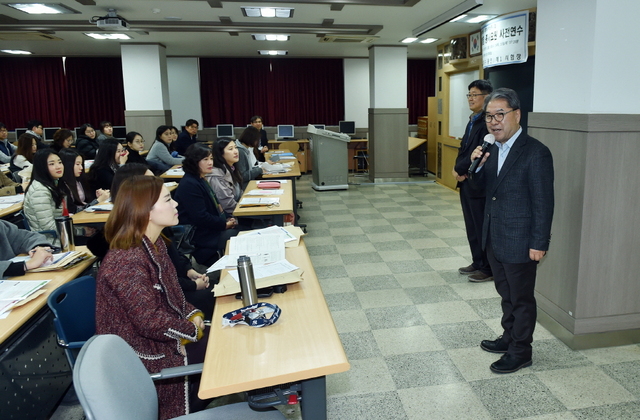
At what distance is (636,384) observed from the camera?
2.60 meters

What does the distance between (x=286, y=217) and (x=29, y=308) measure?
2822 mm

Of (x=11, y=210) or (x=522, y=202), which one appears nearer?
(x=522, y=202)

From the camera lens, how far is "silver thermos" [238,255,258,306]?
6.26ft

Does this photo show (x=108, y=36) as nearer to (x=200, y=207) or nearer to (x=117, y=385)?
(x=200, y=207)

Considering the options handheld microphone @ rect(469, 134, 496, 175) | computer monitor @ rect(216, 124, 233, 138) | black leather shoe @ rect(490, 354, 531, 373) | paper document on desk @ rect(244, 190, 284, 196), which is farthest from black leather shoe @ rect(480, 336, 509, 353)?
computer monitor @ rect(216, 124, 233, 138)

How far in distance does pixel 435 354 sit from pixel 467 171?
1.58m

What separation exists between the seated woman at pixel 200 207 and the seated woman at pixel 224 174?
1.55 feet

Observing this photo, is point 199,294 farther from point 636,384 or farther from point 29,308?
point 636,384

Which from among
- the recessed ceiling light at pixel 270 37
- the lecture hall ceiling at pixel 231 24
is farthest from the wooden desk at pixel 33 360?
the recessed ceiling light at pixel 270 37

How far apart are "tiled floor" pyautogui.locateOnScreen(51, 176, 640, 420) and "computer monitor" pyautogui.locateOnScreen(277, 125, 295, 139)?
6644 millimetres

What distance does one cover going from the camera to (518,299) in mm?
2648

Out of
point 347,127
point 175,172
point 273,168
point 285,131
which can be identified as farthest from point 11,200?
point 347,127

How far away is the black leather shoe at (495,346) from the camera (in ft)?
9.73

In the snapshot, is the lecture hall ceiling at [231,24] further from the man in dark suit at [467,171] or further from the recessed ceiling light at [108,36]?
the man in dark suit at [467,171]
